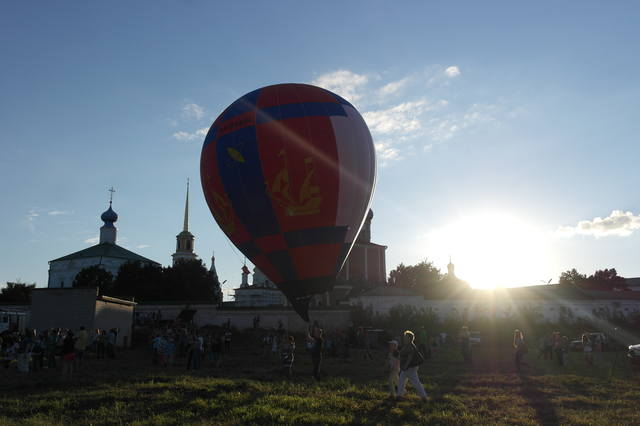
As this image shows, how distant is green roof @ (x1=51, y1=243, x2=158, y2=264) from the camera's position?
311 feet

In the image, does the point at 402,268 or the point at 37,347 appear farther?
the point at 402,268

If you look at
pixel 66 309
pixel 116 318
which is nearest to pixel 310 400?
pixel 66 309

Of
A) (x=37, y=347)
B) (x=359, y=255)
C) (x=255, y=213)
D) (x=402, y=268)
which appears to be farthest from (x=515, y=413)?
(x=402, y=268)

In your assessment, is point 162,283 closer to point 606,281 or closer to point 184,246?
point 184,246

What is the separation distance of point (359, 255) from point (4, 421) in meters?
63.1

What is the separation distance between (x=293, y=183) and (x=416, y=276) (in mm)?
76674

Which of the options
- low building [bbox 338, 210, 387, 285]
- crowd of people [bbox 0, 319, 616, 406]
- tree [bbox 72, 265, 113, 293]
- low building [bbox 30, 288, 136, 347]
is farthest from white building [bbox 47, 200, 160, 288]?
crowd of people [bbox 0, 319, 616, 406]

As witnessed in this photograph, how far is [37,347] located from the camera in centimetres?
1980

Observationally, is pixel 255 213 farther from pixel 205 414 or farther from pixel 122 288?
pixel 122 288

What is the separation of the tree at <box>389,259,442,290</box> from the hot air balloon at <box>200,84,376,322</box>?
7001cm

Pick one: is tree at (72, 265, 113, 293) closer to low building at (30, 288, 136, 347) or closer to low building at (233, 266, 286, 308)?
low building at (233, 266, 286, 308)

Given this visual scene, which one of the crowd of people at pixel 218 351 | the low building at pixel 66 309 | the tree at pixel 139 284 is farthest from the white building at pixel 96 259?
the crowd of people at pixel 218 351

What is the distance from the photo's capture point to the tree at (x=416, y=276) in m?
88.1

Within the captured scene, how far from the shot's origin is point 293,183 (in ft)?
54.7
